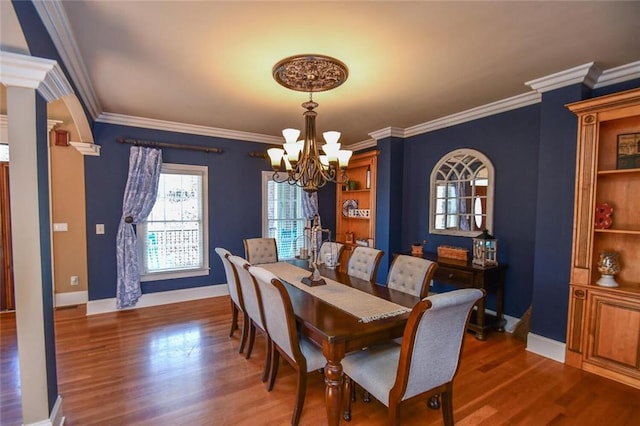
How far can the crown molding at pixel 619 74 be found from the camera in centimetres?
248

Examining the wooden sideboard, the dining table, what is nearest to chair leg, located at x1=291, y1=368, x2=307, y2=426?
the dining table

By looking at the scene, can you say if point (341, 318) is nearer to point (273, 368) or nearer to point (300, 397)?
point (300, 397)

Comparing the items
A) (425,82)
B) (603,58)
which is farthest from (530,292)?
(425,82)

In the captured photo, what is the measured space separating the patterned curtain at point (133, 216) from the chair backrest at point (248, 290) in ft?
7.09

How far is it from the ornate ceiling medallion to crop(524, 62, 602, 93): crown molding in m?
1.81

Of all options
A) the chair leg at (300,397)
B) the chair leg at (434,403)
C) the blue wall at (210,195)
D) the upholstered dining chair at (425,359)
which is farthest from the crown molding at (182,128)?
the chair leg at (434,403)

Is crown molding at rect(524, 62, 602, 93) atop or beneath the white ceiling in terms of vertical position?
beneath

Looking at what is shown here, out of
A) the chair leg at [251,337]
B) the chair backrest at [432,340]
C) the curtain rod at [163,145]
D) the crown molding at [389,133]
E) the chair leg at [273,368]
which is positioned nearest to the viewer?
the chair backrest at [432,340]

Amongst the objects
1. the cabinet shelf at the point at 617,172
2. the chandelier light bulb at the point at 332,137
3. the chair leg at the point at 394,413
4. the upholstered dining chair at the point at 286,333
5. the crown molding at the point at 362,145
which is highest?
the crown molding at the point at 362,145

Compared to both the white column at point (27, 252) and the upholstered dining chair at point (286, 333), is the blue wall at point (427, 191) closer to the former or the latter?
the white column at point (27, 252)

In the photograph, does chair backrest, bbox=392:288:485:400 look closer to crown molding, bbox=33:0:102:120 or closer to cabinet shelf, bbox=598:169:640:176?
cabinet shelf, bbox=598:169:640:176

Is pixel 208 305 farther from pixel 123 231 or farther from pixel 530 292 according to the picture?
pixel 530 292

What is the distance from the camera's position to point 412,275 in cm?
252

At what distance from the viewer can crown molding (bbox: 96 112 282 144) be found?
3983 millimetres
